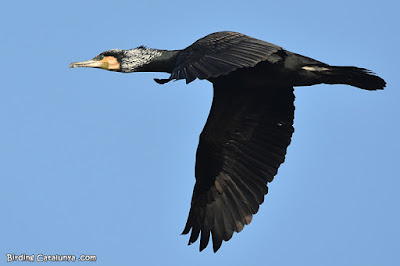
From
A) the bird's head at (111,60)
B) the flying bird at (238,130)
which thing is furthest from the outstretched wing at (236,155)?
the bird's head at (111,60)

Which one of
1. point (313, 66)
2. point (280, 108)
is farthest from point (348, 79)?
point (280, 108)

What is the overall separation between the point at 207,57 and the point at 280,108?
6.22ft

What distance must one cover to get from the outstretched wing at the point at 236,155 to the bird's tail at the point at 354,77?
70 cm

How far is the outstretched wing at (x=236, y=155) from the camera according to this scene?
10.0m

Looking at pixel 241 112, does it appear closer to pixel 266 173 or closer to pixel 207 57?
pixel 266 173

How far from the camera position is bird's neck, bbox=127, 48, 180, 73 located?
9.87 metres

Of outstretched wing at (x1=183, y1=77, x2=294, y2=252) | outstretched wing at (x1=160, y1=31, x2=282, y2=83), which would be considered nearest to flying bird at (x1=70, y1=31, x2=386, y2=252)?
outstretched wing at (x1=183, y1=77, x2=294, y2=252)

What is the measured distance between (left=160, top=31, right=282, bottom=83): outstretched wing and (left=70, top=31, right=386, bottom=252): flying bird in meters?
0.42

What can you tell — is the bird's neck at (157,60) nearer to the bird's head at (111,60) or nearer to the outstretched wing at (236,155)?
the bird's head at (111,60)

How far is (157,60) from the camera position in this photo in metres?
9.95

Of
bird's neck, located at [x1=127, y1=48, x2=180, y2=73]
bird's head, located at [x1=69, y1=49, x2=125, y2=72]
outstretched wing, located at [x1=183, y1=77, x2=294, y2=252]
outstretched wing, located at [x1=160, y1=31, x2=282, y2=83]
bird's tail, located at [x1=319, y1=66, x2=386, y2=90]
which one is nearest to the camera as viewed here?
outstretched wing, located at [x1=160, y1=31, x2=282, y2=83]

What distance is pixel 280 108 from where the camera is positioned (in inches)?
393

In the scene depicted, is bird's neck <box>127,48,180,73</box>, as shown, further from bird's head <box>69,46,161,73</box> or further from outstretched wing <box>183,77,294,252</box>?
outstretched wing <box>183,77,294,252</box>

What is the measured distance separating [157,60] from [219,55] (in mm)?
1705
